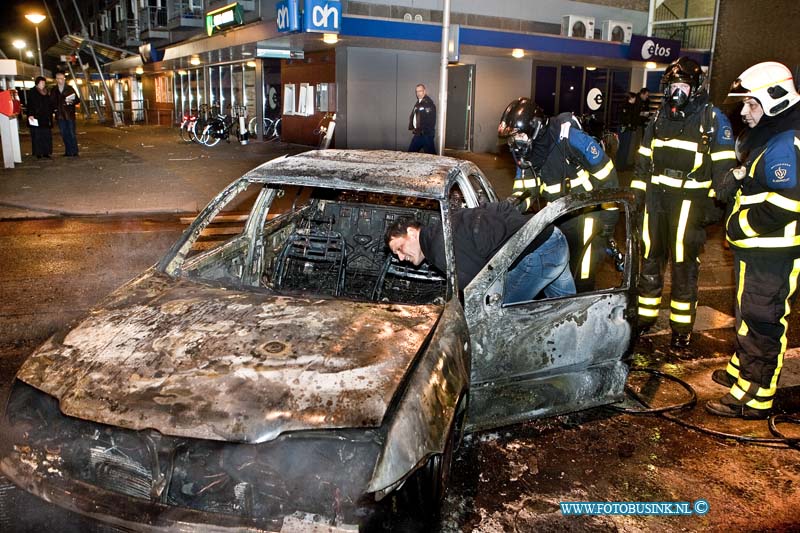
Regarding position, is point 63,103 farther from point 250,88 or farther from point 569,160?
point 569,160

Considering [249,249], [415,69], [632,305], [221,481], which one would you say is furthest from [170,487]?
[415,69]

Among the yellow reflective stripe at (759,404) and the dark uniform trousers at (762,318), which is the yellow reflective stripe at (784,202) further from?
the yellow reflective stripe at (759,404)

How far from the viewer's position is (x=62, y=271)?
6859 millimetres

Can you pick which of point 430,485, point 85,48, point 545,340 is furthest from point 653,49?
point 85,48

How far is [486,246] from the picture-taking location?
11.2 feet

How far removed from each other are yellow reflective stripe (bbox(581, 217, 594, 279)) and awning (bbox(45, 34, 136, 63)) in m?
33.5

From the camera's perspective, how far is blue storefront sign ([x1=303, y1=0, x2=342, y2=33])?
1491cm

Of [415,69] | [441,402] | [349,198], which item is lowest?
[441,402]

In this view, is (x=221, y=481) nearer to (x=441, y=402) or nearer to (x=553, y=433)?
(x=441, y=402)

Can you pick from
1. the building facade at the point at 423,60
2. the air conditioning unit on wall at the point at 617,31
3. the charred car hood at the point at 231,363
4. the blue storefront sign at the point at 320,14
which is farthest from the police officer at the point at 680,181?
the air conditioning unit on wall at the point at 617,31

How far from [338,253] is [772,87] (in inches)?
113

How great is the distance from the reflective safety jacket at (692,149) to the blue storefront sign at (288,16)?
1191 centimetres

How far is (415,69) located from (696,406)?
16.3 metres

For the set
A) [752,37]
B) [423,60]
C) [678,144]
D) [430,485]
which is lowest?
[430,485]
